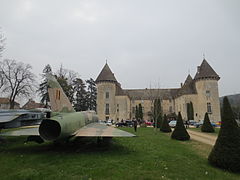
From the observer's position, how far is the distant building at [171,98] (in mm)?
42750

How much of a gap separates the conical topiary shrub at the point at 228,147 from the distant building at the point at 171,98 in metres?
31.4

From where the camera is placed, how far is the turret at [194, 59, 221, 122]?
42.5 meters

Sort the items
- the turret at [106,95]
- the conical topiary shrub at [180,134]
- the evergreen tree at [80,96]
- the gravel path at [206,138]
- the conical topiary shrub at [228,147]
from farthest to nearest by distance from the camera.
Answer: the evergreen tree at [80,96] → the turret at [106,95] → the conical topiary shrub at [180,134] → the gravel path at [206,138] → the conical topiary shrub at [228,147]

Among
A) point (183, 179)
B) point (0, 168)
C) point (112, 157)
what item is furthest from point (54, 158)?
point (183, 179)

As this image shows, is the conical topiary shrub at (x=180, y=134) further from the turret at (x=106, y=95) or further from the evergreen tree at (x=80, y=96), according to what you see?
the evergreen tree at (x=80, y=96)

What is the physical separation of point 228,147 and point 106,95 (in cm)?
4227

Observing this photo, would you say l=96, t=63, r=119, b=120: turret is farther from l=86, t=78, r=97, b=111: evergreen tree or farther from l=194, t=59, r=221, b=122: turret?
l=194, t=59, r=221, b=122: turret

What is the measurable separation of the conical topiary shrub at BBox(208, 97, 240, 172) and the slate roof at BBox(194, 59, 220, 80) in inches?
1619

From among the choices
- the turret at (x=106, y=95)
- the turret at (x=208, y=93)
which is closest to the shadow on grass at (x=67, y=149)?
the turret at (x=106, y=95)

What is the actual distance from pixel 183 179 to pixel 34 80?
122ft

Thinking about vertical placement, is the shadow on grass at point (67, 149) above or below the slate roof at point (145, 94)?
below

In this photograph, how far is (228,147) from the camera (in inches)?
244

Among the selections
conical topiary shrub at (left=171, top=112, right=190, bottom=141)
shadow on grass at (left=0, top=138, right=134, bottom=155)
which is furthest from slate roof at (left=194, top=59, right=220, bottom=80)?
shadow on grass at (left=0, top=138, right=134, bottom=155)

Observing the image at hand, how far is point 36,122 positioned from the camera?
1420 cm
